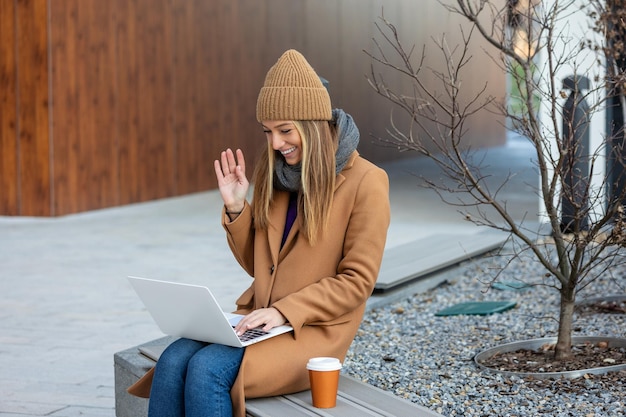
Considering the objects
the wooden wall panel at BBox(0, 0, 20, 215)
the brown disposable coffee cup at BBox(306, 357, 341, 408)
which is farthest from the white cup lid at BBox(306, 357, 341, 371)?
the wooden wall panel at BBox(0, 0, 20, 215)

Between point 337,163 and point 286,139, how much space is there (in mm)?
165

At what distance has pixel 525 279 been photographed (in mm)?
6332

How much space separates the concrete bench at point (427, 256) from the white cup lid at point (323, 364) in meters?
2.79

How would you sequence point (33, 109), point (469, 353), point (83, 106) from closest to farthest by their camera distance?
1. point (469, 353)
2. point (33, 109)
3. point (83, 106)

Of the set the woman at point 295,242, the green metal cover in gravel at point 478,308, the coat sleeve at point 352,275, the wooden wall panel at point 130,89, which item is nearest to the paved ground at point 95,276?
the wooden wall panel at point 130,89

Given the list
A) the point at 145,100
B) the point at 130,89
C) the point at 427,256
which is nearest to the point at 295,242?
the point at 427,256

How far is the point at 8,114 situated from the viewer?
401 inches

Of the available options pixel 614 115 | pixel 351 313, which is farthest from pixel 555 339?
pixel 614 115

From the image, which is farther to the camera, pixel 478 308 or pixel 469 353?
pixel 478 308

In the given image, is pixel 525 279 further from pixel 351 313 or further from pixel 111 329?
pixel 351 313

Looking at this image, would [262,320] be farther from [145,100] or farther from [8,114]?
[145,100]

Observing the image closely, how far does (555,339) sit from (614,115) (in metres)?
3.75

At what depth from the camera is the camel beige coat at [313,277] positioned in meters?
2.81

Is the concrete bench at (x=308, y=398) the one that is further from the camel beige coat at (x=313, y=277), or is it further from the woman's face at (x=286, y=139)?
the woman's face at (x=286, y=139)
